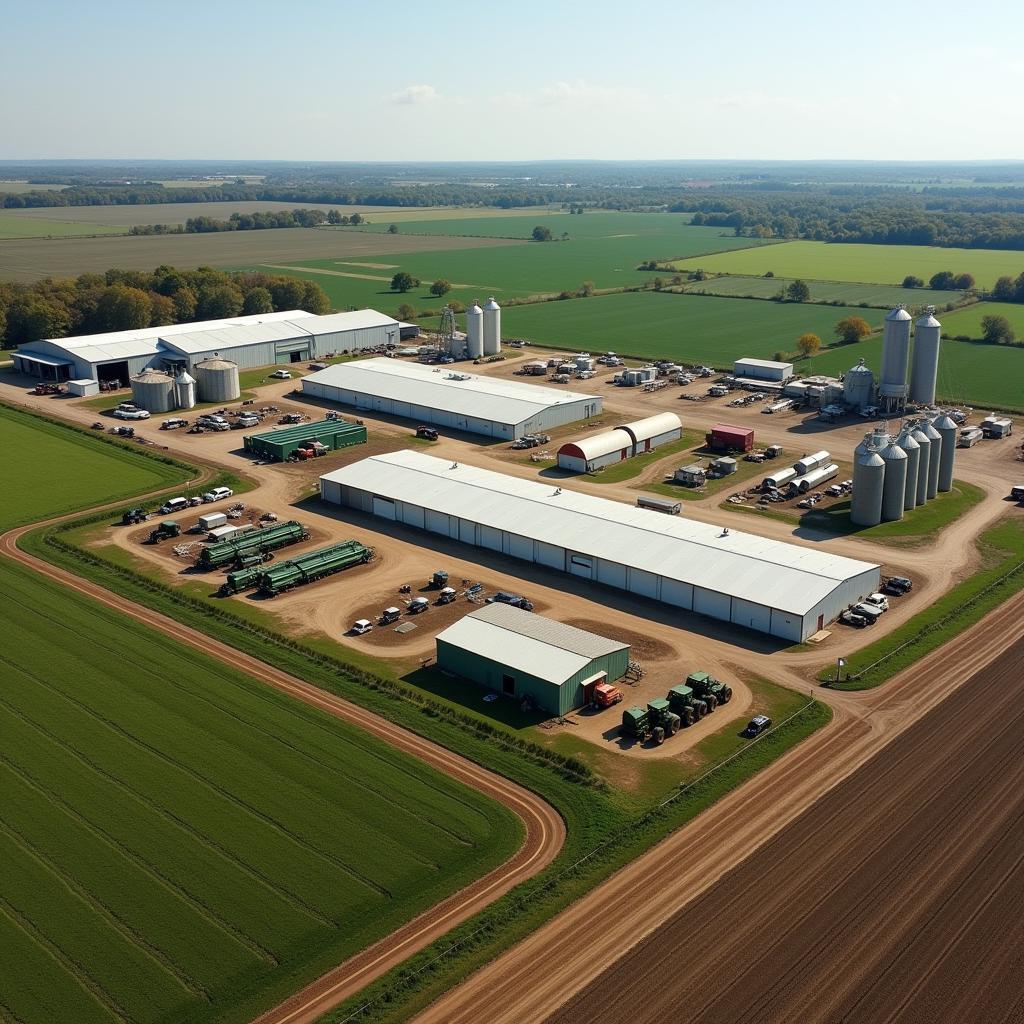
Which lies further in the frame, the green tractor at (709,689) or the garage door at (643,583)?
the garage door at (643,583)

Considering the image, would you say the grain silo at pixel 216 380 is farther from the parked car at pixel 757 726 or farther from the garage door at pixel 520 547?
the parked car at pixel 757 726

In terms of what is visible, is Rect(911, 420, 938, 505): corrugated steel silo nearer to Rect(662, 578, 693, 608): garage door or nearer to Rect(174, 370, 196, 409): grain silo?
Rect(662, 578, 693, 608): garage door

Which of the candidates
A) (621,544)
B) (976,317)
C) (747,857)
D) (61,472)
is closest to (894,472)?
(621,544)

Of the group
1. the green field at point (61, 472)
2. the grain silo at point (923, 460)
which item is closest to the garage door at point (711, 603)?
the grain silo at point (923, 460)

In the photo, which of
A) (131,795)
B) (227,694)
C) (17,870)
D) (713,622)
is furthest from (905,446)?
(17,870)

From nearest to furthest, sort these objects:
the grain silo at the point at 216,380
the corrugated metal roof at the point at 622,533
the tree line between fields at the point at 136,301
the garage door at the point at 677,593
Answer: the corrugated metal roof at the point at 622,533
the garage door at the point at 677,593
the grain silo at the point at 216,380
the tree line between fields at the point at 136,301

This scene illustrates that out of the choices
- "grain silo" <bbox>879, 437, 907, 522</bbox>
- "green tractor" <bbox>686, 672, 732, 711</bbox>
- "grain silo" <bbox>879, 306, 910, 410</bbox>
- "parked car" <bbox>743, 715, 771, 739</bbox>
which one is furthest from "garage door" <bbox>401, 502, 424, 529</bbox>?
"grain silo" <bbox>879, 306, 910, 410</bbox>
